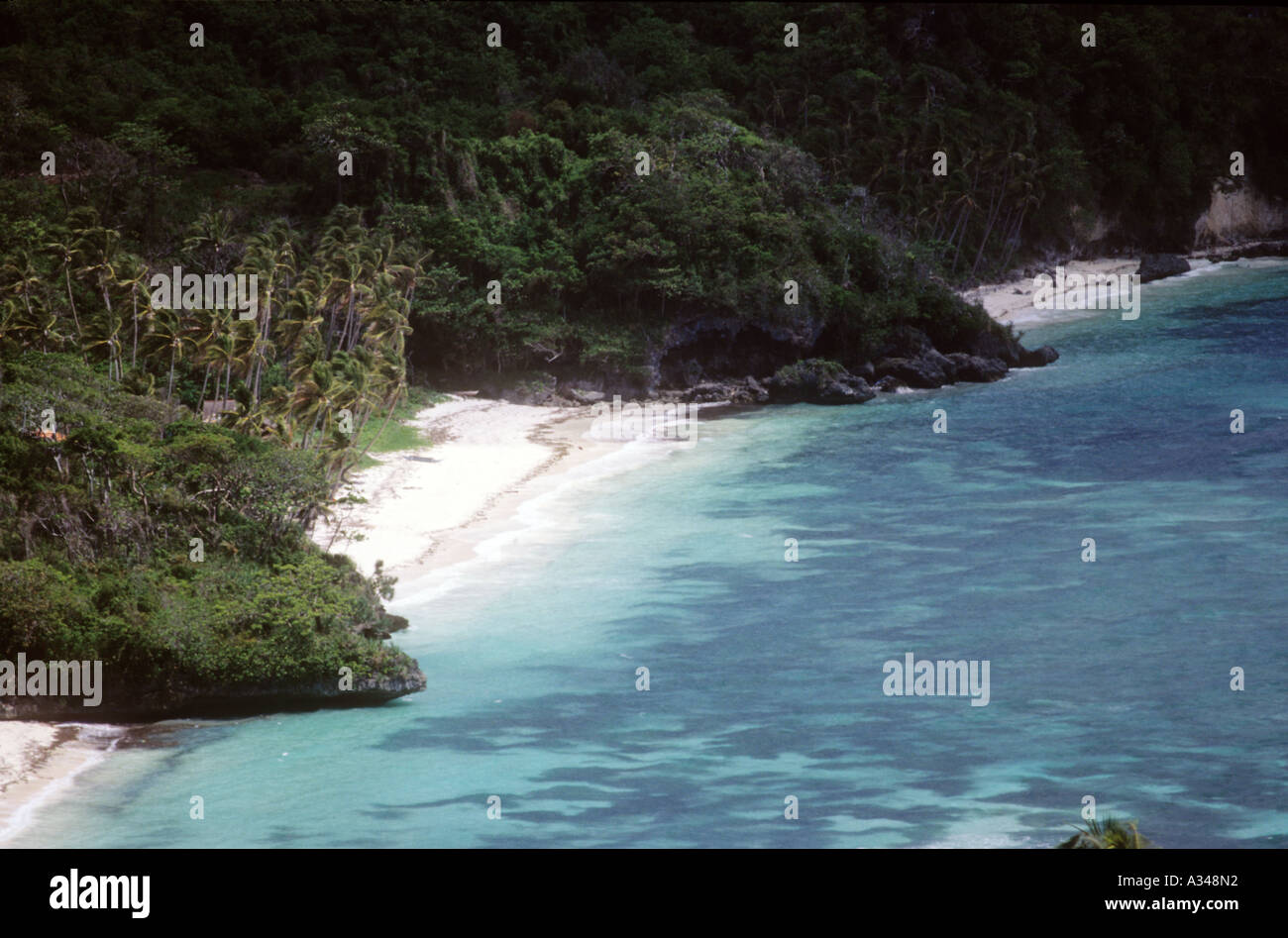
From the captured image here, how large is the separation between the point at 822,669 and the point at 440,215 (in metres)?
42.7

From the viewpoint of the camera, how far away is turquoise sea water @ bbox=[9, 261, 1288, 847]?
2817 cm

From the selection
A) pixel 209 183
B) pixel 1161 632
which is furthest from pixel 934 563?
pixel 209 183

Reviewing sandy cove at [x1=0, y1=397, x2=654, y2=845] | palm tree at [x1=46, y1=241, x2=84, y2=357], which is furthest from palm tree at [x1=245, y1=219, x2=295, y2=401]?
palm tree at [x1=46, y1=241, x2=84, y2=357]

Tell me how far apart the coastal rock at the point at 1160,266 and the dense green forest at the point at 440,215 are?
16.3ft

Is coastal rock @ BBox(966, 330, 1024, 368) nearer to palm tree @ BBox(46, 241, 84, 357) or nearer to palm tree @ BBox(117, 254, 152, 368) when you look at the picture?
palm tree @ BBox(117, 254, 152, 368)

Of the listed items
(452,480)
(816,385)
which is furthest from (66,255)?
(816,385)

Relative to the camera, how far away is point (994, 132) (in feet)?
335

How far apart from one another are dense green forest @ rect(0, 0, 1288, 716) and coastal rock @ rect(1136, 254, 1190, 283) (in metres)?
4.97

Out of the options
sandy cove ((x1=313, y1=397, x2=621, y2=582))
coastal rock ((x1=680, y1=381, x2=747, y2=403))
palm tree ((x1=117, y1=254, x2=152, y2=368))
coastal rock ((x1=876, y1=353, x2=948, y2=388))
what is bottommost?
sandy cove ((x1=313, y1=397, x2=621, y2=582))

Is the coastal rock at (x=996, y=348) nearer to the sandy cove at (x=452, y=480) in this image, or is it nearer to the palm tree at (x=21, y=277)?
the sandy cove at (x=452, y=480)

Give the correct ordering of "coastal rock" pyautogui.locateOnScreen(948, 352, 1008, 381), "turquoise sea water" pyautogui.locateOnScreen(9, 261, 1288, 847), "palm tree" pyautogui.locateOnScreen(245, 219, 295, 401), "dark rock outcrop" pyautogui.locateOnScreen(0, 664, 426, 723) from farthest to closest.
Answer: "coastal rock" pyautogui.locateOnScreen(948, 352, 1008, 381)
"palm tree" pyautogui.locateOnScreen(245, 219, 295, 401)
"dark rock outcrop" pyautogui.locateOnScreen(0, 664, 426, 723)
"turquoise sea water" pyautogui.locateOnScreen(9, 261, 1288, 847)

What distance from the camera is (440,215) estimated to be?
72.9 metres

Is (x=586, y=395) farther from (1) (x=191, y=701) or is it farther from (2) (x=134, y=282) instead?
(1) (x=191, y=701)

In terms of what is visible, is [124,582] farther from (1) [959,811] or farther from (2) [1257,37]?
(2) [1257,37]
